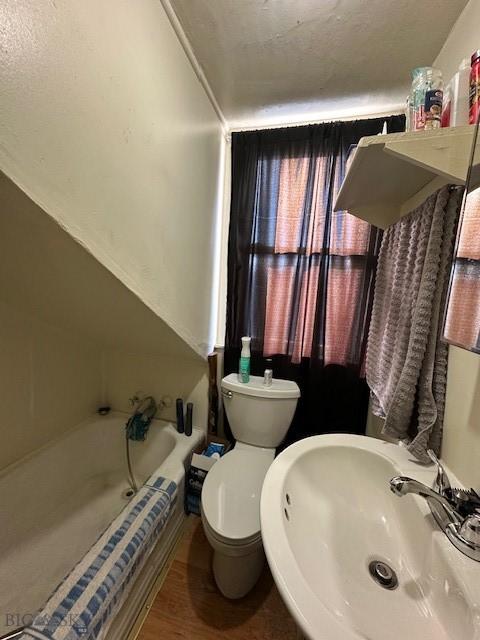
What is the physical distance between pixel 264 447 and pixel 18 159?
1.55 metres

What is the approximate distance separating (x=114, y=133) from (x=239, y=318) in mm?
1045

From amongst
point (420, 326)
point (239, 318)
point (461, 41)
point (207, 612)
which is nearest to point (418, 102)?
point (461, 41)

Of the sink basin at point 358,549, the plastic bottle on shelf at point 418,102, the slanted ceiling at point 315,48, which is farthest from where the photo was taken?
the slanted ceiling at point 315,48

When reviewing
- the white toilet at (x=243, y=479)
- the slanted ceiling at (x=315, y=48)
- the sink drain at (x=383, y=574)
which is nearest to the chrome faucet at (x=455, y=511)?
the sink drain at (x=383, y=574)

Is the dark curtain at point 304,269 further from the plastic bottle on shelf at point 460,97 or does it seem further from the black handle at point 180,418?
the plastic bottle on shelf at point 460,97

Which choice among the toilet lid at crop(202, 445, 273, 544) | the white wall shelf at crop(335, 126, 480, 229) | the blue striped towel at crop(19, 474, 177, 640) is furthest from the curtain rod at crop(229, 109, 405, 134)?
the blue striped towel at crop(19, 474, 177, 640)

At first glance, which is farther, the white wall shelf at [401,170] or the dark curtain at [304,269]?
the dark curtain at [304,269]

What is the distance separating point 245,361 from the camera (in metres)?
1.51

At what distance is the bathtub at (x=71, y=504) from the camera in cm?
109

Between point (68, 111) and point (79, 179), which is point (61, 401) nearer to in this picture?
point (79, 179)

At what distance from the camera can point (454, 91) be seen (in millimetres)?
677

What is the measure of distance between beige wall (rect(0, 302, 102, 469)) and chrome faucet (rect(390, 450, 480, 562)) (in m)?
1.62

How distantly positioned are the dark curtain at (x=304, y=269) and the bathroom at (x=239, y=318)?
13mm

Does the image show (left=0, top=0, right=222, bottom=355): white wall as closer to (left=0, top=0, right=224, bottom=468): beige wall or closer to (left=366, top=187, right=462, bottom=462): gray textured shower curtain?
(left=0, top=0, right=224, bottom=468): beige wall
